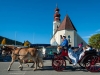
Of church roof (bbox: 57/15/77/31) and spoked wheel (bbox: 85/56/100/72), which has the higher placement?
church roof (bbox: 57/15/77/31)

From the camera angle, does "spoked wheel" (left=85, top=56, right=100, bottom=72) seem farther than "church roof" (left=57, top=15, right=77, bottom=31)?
No

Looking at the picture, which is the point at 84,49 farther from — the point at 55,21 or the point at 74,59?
the point at 55,21

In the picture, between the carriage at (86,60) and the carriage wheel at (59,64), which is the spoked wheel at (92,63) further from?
the carriage wheel at (59,64)

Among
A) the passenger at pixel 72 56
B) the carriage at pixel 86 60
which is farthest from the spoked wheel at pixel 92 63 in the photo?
the passenger at pixel 72 56

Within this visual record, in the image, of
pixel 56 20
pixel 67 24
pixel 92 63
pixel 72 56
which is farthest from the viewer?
pixel 56 20

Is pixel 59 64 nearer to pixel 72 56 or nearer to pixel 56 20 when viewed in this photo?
pixel 72 56

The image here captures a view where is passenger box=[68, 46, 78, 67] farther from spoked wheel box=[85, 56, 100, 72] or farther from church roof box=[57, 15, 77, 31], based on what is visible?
church roof box=[57, 15, 77, 31]

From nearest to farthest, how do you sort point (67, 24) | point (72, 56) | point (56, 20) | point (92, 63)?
Result: point (92, 63)
point (72, 56)
point (67, 24)
point (56, 20)

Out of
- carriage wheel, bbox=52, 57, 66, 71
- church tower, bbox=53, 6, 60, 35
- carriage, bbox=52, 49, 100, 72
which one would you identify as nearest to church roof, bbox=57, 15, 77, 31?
church tower, bbox=53, 6, 60, 35

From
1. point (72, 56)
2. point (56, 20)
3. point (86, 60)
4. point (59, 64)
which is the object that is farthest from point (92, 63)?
point (56, 20)

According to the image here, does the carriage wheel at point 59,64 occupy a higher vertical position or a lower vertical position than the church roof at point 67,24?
lower

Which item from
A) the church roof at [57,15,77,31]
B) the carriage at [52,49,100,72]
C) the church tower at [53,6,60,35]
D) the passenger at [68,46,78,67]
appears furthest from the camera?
the church tower at [53,6,60,35]

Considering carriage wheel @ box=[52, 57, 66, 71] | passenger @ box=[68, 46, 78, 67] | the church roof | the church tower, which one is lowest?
carriage wheel @ box=[52, 57, 66, 71]

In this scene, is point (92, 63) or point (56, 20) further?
point (56, 20)
